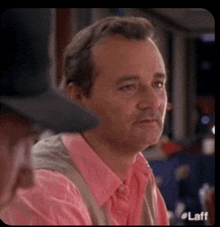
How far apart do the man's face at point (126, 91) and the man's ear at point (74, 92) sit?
0.05ft

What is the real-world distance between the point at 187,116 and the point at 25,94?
39 cm

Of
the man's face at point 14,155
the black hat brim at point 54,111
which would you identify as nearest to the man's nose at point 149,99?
the black hat brim at point 54,111

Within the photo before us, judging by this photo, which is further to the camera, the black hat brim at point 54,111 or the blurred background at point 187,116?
the blurred background at point 187,116

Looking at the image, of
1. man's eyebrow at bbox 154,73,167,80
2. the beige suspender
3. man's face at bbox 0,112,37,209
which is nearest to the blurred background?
man's eyebrow at bbox 154,73,167,80

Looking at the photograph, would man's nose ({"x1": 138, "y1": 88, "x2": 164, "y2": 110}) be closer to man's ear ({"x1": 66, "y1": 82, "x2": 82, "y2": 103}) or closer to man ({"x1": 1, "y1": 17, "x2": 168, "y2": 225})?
man ({"x1": 1, "y1": 17, "x2": 168, "y2": 225})

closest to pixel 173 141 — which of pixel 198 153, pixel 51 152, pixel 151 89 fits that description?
pixel 198 153

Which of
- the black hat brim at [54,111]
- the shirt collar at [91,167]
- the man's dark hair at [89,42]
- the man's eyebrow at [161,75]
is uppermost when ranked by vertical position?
the man's dark hair at [89,42]

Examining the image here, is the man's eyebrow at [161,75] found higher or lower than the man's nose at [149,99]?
higher

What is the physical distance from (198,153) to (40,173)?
14.5 inches

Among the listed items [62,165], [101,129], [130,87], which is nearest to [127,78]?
[130,87]

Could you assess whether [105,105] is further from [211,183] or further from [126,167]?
[211,183]

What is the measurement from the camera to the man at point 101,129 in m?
0.88

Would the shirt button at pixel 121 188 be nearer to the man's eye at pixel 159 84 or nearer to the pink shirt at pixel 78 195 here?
the pink shirt at pixel 78 195

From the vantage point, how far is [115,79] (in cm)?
89
